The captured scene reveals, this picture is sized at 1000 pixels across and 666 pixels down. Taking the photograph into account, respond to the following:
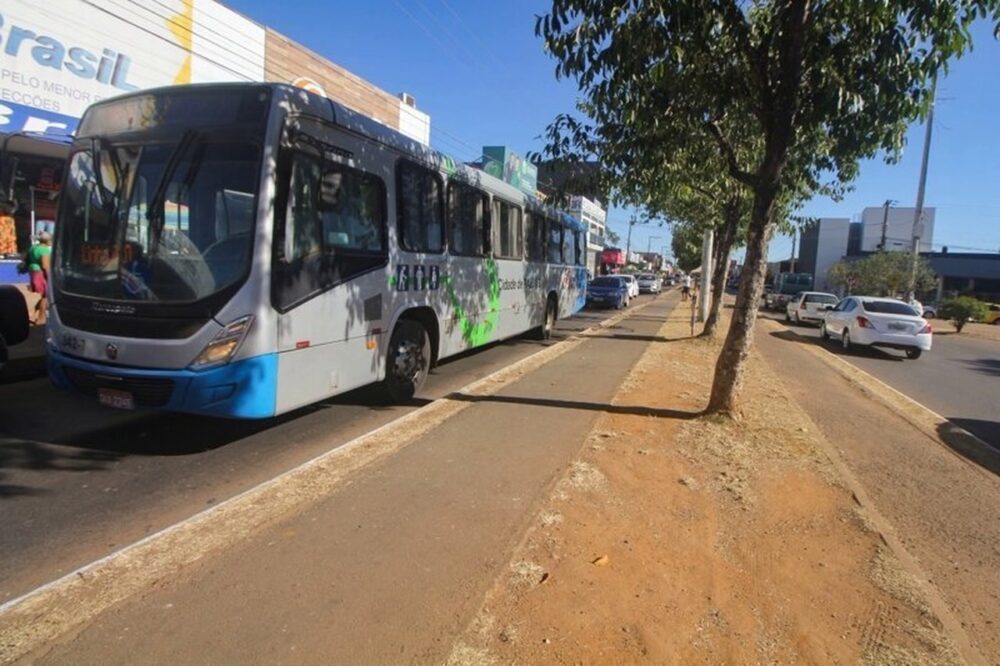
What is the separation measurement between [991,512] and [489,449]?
Result: 13.0 feet

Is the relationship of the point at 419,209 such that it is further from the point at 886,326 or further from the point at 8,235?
the point at 886,326

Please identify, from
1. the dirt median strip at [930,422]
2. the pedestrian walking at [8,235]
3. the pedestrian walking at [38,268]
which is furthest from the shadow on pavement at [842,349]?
the pedestrian walking at [8,235]

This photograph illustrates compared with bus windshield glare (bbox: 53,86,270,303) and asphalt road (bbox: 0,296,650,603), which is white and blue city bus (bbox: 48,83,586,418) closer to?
bus windshield glare (bbox: 53,86,270,303)

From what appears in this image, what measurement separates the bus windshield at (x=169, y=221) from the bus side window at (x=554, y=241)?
8558 millimetres

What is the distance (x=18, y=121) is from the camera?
33.0ft

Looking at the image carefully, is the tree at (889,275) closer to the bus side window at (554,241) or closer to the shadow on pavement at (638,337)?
the shadow on pavement at (638,337)

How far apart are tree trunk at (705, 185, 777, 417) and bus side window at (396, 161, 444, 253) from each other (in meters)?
3.52

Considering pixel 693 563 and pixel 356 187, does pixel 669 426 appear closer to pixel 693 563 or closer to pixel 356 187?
pixel 693 563

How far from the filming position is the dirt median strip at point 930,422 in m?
6.67

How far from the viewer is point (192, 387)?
4609 millimetres

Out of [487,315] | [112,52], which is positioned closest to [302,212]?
[487,315]

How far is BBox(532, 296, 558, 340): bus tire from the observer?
13820 millimetres

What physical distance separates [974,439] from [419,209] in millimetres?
7017

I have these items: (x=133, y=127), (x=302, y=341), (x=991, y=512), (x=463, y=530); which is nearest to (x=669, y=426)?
(x=991, y=512)
